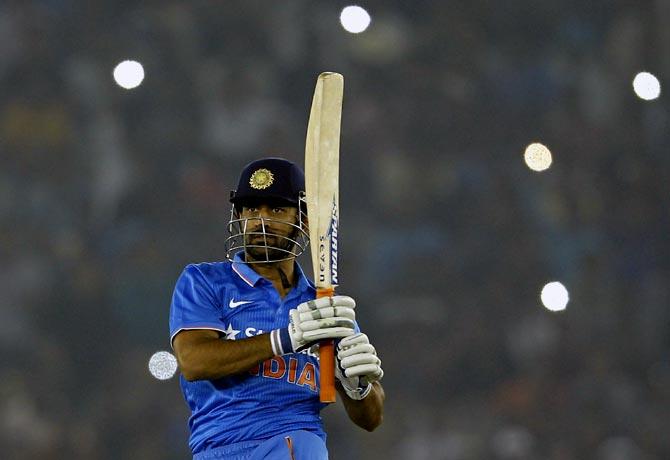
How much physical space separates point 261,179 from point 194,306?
0.35 meters

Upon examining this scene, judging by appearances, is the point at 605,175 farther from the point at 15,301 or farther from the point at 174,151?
the point at 15,301

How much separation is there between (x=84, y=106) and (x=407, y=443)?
2.54 m

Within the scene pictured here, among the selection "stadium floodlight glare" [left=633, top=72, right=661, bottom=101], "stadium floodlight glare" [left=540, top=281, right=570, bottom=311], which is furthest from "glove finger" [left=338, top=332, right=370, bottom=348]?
"stadium floodlight glare" [left=633, top=72, right=661, bottom=101]

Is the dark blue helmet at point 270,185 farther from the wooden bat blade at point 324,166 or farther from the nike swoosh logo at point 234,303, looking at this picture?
the nike swoosh logo at point 234,303

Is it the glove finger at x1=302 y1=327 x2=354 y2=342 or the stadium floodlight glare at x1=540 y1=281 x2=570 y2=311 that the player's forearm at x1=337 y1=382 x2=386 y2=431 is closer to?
the glove finger at x1=302 y1=327 x2=354 y2=342

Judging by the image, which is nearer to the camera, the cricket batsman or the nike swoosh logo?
the cricket batsman

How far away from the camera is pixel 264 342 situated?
7.60ft

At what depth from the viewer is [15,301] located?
5.72 metres

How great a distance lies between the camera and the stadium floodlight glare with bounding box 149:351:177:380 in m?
5.65

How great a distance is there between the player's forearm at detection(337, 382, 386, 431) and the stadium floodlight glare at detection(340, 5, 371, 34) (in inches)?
155

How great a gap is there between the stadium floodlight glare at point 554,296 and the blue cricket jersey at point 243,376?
3700mm

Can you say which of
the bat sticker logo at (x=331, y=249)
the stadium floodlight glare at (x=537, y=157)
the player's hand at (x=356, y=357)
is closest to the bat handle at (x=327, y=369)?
the player's hand at (x=356, y=357)

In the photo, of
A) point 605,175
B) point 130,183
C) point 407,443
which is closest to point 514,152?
point 605,175

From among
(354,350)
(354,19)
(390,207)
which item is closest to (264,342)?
(354,350)
